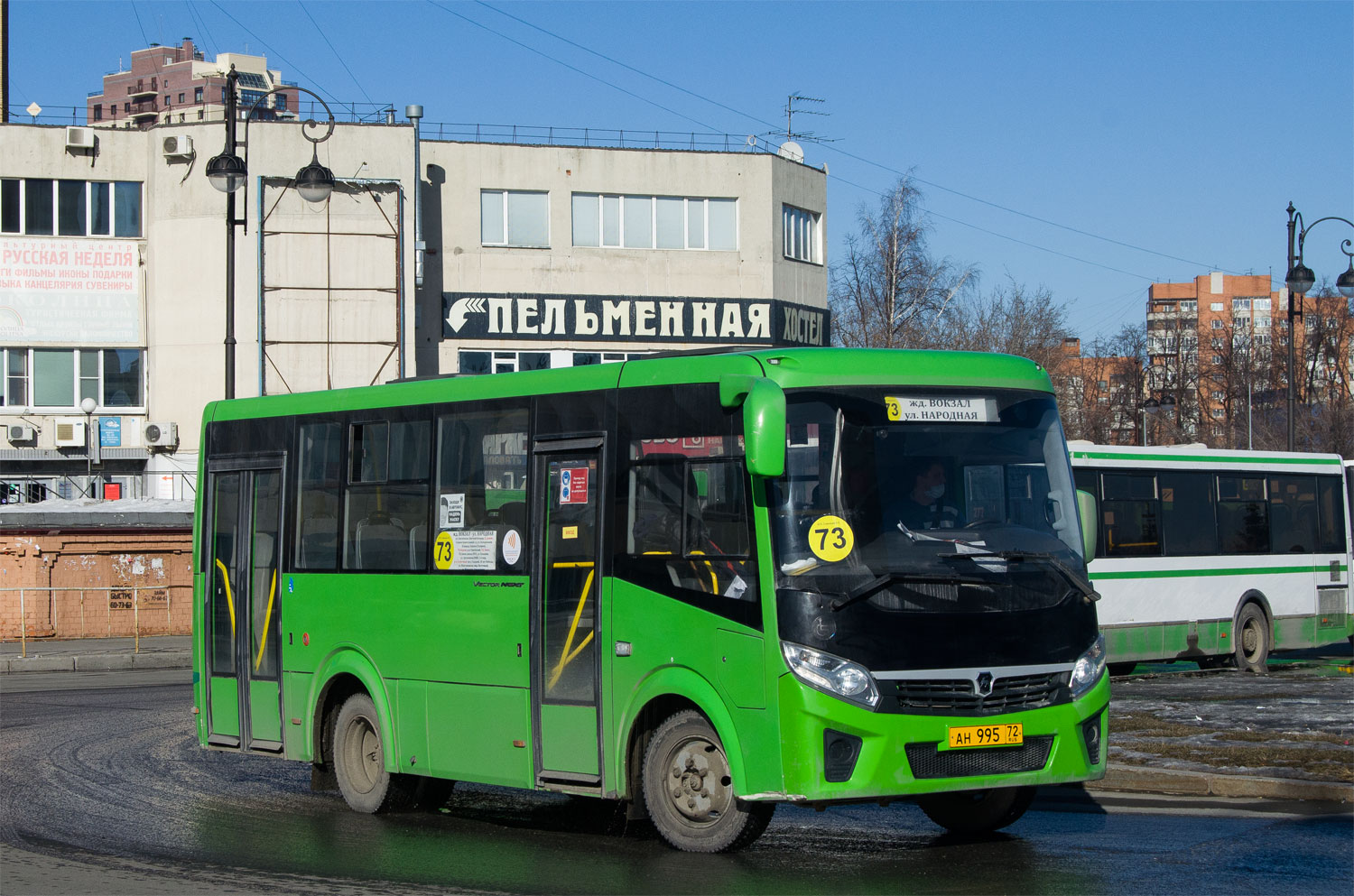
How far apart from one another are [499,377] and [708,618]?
2759 mm

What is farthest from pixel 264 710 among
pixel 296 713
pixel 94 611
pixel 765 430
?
pixel 94 611

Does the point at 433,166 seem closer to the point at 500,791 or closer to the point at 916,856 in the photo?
the point at 500,791

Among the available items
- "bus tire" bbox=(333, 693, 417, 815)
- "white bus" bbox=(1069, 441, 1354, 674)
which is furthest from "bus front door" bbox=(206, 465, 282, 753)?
"white bus" bbox=(1069, 441, 1354, 674)

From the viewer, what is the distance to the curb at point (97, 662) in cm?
2531

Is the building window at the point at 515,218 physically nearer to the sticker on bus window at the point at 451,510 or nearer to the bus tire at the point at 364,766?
the bus tire at the point at 364,766

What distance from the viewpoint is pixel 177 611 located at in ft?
102

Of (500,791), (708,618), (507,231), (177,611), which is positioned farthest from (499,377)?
(507,231)

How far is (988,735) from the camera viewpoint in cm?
859

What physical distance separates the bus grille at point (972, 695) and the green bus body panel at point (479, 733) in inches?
108

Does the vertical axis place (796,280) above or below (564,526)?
above

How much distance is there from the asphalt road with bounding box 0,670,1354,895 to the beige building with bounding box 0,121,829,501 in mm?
32203

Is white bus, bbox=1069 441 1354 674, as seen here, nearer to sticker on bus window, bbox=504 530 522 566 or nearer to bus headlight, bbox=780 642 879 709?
sticker on bus window, bbox=504 530 522 566

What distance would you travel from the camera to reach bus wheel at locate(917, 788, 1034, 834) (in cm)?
966

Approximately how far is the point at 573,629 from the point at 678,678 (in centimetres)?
104
